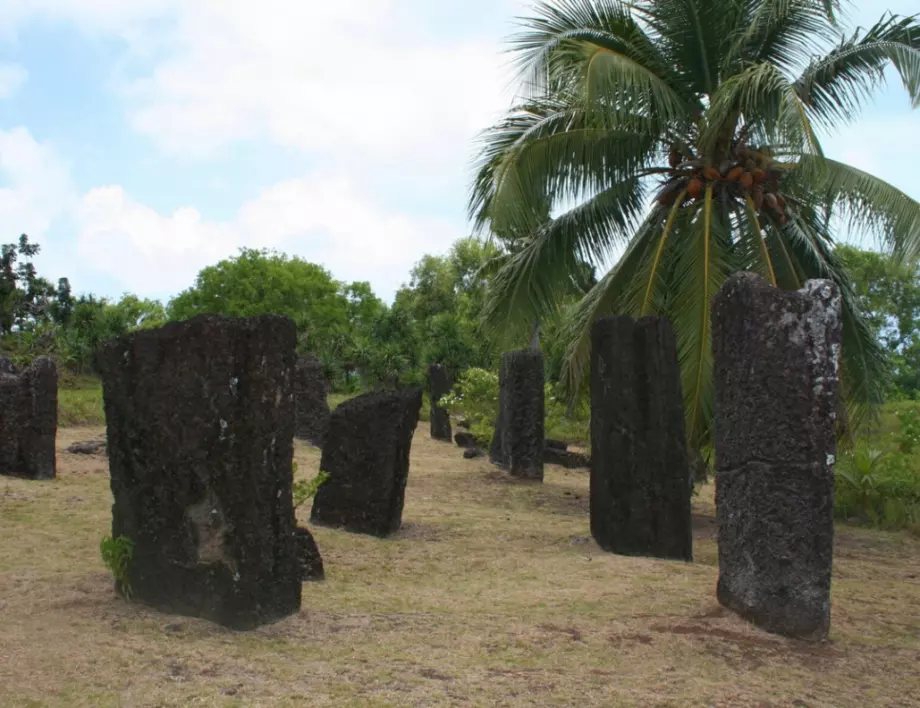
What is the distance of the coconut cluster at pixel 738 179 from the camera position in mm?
12523

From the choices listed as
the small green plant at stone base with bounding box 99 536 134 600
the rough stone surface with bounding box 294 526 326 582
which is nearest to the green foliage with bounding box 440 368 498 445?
the rough stone surface with bounding box 294 526 326 582

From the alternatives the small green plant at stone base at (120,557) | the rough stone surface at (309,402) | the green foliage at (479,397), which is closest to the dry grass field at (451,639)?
the small green plant at stone base at (120,557)

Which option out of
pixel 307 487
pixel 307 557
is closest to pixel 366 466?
pixel 307 487

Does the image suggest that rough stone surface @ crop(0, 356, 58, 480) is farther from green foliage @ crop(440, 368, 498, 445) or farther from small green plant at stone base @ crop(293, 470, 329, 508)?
green foliage @ crop(440, 368, 498, 445)

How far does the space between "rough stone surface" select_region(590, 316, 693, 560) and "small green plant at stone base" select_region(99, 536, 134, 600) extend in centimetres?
416

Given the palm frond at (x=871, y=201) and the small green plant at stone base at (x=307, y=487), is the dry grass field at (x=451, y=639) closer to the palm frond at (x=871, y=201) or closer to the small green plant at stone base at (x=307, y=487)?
the small green plant at stone base at (x=307, y=487)

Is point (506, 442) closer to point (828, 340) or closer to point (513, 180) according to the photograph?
point (513, 180)

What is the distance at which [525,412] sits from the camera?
1441 centimetres

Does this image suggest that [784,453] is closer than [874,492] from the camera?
Yes

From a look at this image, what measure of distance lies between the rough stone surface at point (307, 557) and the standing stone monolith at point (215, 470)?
96cm

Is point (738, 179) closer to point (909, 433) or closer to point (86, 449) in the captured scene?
point (909, 433)

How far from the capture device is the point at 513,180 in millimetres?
12242

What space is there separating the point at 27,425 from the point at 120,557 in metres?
6.29

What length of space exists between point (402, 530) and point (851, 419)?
785 centimetres
